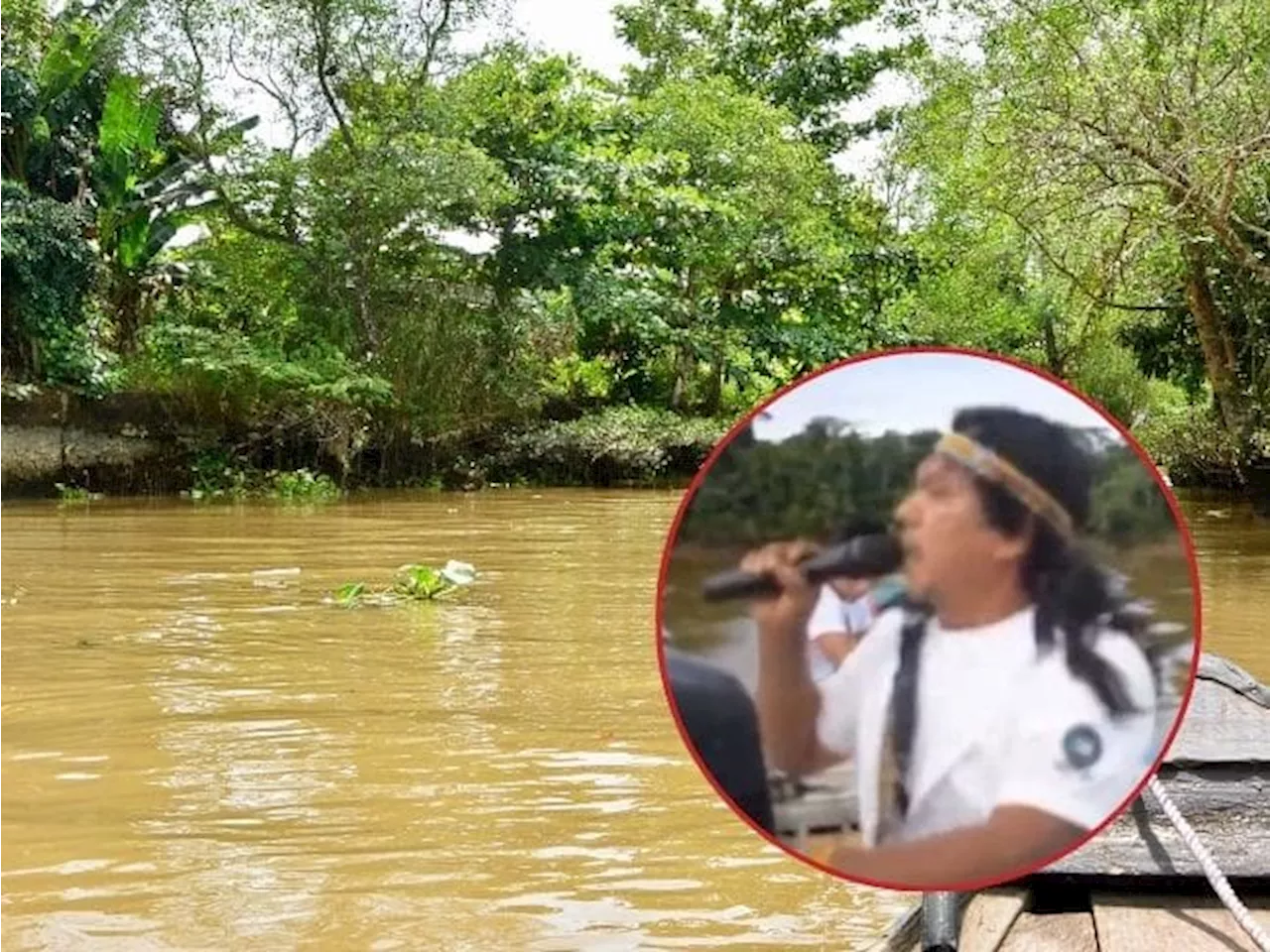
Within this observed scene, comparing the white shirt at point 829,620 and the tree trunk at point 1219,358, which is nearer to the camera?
the white shirt at point 829,620

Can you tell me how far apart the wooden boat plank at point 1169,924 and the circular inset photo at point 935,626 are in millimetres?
899

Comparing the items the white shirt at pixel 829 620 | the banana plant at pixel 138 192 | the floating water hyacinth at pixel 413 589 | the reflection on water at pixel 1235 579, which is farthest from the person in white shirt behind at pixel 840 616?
the banana plant at pixel 138 192

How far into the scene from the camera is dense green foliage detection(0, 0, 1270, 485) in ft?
51.0

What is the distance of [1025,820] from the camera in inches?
34.3

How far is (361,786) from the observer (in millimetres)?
3842

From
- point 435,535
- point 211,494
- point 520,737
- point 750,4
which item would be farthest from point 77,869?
point 750,4

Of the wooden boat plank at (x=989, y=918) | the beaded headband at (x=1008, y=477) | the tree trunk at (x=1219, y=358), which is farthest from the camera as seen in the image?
the tree trunk at (x=1219, y=358)

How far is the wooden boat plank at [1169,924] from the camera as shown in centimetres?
168

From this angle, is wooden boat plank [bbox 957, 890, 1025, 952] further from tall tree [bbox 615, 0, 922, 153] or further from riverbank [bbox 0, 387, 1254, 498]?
tall tree [bbox 615, 0, 922, 153]

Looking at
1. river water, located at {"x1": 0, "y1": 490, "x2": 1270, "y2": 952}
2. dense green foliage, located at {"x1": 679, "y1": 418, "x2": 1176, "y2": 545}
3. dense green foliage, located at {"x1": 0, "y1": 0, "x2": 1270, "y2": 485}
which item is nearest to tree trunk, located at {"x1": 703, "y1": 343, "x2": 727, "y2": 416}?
dense green foliage, located at {"x1": 0, "y1": 0, "x2": 1270, "y2": 485}

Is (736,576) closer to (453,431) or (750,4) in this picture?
(453,431)

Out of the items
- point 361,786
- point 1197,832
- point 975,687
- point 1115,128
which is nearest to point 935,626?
point 975,687

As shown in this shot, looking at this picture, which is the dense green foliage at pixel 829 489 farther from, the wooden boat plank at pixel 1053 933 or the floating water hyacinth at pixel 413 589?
the floating water hyacinth at pixel 413 589

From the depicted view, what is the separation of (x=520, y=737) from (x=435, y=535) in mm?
6801
